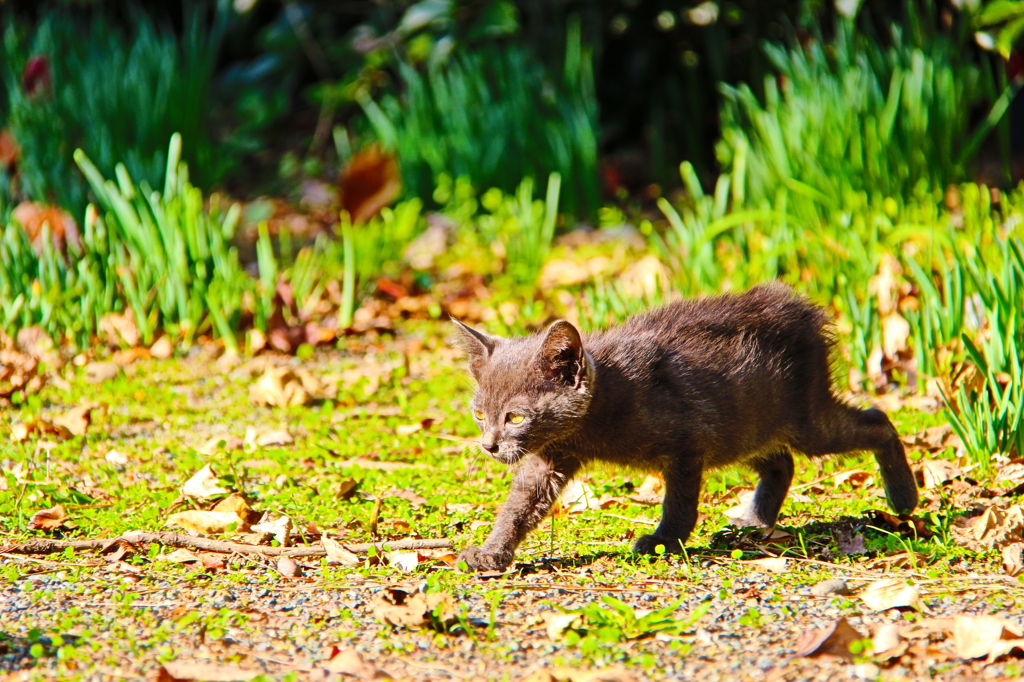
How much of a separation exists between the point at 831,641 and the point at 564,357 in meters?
0.92

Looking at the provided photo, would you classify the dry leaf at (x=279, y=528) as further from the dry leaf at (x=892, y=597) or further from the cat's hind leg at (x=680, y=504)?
the dry leaf at (x=892, y=597)

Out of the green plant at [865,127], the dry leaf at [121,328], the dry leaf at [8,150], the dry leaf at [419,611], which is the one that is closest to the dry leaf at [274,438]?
the dry leaf at [121,328]

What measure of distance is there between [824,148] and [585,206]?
6.41ft

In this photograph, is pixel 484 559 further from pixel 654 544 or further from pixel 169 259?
pixel 169 259

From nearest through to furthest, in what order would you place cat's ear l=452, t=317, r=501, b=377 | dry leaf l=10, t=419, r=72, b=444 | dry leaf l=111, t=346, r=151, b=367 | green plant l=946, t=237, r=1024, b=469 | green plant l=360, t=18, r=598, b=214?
1. cat's ear l=452, t=317, r=501, b=377
2. green plant l=946, t=237, r=1024, b=469
3. dry leaf l=10, t=419, r=72, b=444
4. dry leaf l=111, t=346, r=151, b=367
5. green plant l=360, t=18, r=598, b=214

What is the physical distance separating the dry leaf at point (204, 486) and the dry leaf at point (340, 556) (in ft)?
2.03

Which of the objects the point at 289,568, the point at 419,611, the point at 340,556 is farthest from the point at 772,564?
the point at 289,568

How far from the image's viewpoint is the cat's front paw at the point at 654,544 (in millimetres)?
2656

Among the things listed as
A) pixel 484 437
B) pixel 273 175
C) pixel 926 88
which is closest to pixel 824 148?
pixel 926 88

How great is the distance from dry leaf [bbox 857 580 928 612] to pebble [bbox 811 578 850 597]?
5 centimetres

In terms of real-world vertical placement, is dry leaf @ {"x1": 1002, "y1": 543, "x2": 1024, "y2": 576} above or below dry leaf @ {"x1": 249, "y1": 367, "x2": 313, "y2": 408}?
above

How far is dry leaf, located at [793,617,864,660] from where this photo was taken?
2.06m

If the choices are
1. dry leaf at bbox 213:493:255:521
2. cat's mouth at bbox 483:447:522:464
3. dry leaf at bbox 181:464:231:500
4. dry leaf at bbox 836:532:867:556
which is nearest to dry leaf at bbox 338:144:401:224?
dry leaf at bbox 181:464:231:500

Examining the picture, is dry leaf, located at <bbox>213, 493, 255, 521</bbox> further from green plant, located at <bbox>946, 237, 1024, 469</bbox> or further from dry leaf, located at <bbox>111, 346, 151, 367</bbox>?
green plant, located at <bbox>946, 237, 1024, 469</bbox>
